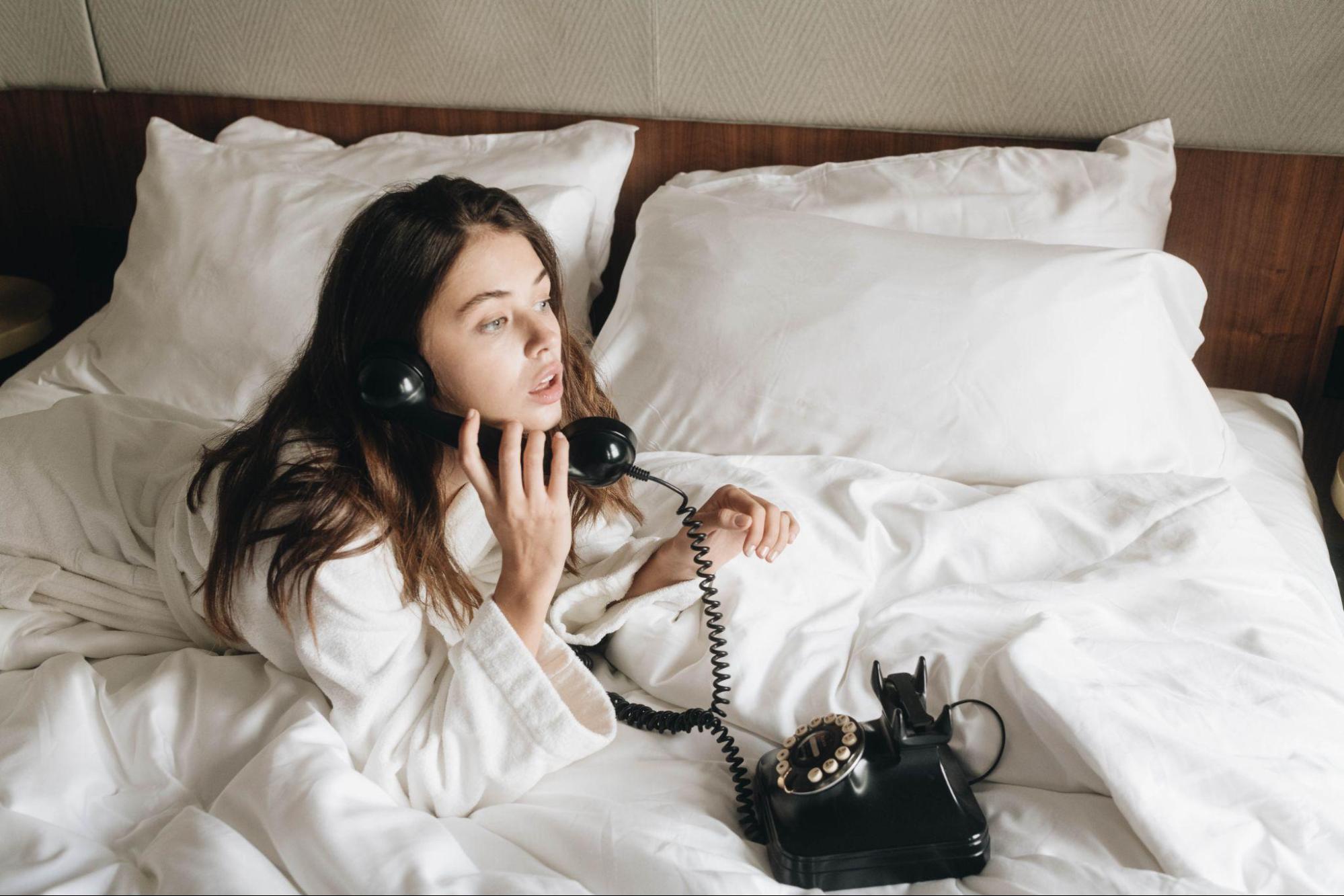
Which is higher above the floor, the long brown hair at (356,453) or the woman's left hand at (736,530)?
the long brown hair at (356,453)

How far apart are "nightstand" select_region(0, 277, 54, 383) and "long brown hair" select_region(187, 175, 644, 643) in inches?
46.9

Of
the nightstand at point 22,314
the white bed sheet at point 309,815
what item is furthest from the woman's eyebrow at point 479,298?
the nightstand at point 22,314

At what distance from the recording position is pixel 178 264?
187 cm

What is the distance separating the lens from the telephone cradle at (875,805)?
0.96m

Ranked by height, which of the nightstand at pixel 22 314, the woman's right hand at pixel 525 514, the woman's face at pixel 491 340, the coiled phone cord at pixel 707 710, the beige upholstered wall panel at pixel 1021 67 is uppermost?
the beige upholstered wall panel at pixel 1021 67

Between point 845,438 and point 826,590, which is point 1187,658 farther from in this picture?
point 845,438

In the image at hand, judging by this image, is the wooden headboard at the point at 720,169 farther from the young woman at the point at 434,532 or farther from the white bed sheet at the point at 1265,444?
the young woman at the point at 434,532

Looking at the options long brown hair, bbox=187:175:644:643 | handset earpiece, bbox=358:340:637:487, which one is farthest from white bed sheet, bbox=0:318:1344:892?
handset earpiece, bbox=358:340:637:487

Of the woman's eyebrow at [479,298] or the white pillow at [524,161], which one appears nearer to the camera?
the woman's eyebrow at [479,298]

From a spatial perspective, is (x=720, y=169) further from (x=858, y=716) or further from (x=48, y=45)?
(x=48, y=45)

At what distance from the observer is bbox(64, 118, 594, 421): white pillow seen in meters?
1.79

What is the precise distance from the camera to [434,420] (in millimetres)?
1145

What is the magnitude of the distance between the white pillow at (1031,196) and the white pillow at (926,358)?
5.0 inches

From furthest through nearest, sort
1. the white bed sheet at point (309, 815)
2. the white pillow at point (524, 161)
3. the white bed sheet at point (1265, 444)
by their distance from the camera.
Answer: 1. the white pillow at point (524, 161)
2. the white bed sheet at point (1265, 444)
3. the white bed sheet at point (309, 815)
